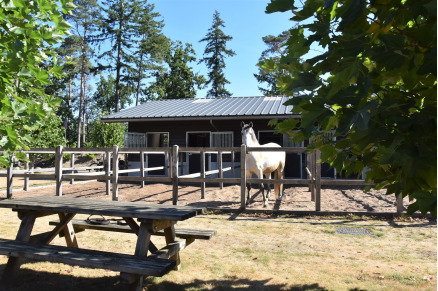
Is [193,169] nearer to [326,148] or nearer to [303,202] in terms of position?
[303,202]

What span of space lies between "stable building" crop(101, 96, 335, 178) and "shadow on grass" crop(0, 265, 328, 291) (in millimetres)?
9895

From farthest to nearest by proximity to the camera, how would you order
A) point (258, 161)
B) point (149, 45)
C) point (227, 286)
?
point (149, 45)
point (258, 161)
point (227, 286)

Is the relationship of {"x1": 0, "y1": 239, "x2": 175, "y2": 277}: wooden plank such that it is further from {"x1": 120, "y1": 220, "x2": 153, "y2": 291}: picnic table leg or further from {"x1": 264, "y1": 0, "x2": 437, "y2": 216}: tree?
{"x1": 264, "y1": 0, "x2": 437, "y2": 216}: tree

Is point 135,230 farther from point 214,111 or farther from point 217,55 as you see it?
point 217,55

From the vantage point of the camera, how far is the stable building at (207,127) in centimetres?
1431

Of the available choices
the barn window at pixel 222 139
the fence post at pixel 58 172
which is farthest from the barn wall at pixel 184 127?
the fence post at pixel 58 172

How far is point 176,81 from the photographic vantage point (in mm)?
40938

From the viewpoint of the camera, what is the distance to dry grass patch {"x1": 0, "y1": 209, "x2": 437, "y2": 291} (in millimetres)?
3494

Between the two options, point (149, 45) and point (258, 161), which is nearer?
point (258, 161)

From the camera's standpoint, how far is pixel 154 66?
1463 inches

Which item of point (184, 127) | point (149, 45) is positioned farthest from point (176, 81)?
point (184, 127)

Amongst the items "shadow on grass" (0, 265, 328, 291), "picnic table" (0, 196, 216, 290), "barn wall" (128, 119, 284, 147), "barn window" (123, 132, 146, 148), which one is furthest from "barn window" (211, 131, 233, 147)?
"shadow on grass" (0, 265, 328, 291)

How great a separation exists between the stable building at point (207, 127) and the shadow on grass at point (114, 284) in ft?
32.5

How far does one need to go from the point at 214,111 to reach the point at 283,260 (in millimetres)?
11487
